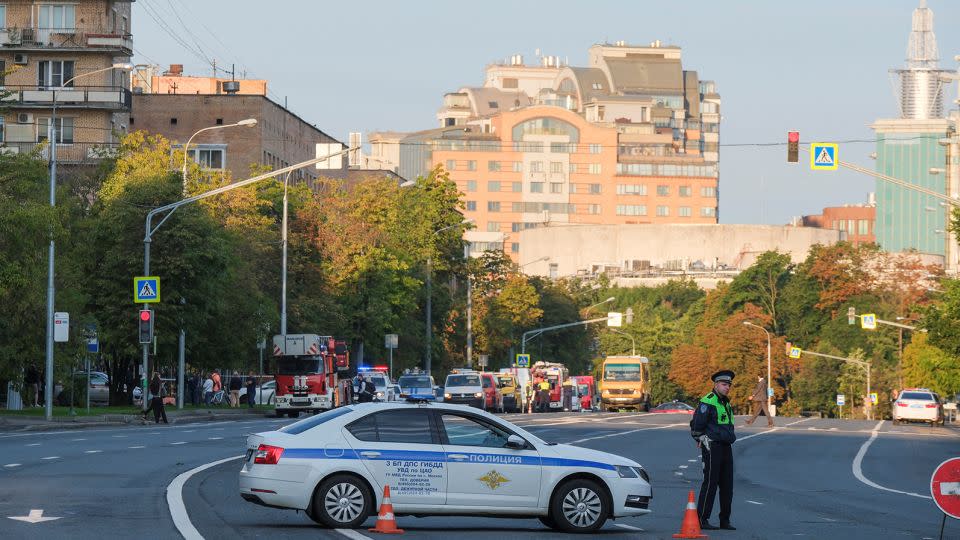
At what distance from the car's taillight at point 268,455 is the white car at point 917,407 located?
189 ft

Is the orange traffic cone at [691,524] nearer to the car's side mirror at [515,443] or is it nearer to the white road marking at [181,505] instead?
the car's side mirror at [515,443]

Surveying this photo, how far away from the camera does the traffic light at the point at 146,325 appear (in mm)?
50125

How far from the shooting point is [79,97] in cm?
8444

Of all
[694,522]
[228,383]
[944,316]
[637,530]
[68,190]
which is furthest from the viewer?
[228,383]

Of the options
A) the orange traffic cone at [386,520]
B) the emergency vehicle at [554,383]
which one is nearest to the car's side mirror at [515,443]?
the orange traffic cone at [386,520]

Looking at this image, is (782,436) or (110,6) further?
(110,6)

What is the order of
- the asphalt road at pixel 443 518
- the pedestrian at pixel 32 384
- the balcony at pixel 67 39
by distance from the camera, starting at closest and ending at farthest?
1. the asphalt road at pixel 443 518
2. the pedestrian at pixel 32 384
3. the balcony at pixel 67 39

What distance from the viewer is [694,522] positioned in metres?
17.2

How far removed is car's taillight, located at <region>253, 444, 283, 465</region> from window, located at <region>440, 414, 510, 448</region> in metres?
1.74

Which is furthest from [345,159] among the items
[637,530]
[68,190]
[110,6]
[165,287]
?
[637,530]

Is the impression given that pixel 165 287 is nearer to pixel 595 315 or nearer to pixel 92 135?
pixel 92 135

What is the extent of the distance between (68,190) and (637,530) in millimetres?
52418

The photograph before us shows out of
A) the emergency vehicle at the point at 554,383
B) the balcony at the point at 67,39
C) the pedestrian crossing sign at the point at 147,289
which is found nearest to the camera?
the pedestrian crossing sign at the point at 147,289

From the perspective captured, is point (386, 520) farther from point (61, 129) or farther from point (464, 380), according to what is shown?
point (61, 129)
